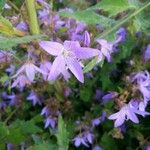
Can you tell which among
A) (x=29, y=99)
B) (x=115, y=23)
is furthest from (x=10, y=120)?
(x=115, y=23)

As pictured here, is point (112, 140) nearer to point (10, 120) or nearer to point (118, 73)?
point (118, 73)

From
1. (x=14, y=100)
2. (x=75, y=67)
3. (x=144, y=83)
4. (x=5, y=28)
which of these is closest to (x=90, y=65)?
(x=75, y=67)

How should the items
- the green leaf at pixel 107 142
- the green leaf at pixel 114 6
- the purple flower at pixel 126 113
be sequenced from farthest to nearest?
the green leaf at pixel 107 142
the purple flower at pixel 126 113
the green leaf at pixel 114 6

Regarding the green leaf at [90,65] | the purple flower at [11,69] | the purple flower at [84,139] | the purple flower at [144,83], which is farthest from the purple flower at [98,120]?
the green leaf at [90,65]

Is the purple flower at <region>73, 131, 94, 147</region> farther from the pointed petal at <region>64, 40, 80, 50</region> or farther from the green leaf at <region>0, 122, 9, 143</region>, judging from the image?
the pointed petal at <region>64, 40, 80, 50</region>

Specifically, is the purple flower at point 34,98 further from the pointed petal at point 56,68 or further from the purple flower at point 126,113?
the pointed petal at point 56,68

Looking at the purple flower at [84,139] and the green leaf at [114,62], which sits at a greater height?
the green leaf at [114,62]
